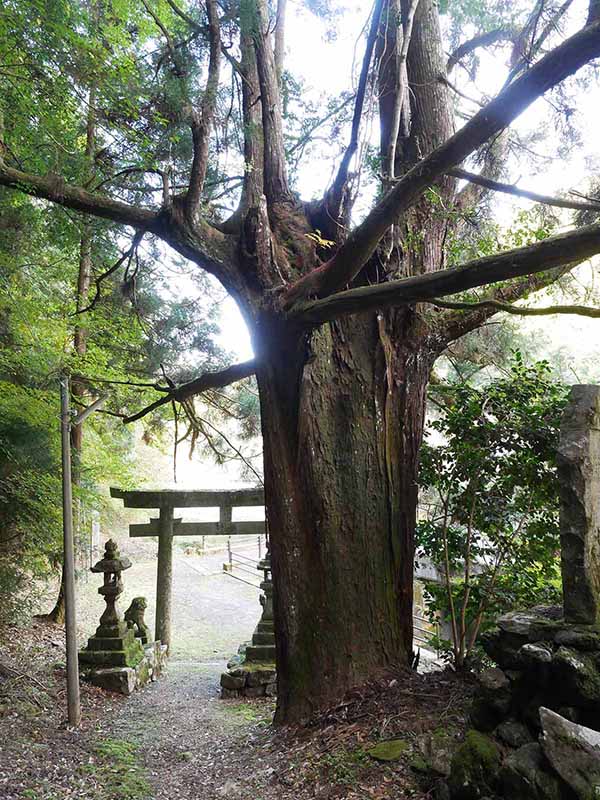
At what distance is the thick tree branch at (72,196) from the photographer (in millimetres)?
4145

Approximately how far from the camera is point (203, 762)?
12.4 ft

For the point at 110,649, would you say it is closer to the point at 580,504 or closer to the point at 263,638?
the point at 263,638

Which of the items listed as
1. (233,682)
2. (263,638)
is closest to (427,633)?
(263,638)

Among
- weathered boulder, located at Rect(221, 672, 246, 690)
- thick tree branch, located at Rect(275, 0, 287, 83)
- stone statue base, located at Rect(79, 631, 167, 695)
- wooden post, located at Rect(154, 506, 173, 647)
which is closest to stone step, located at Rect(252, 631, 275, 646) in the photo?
weathered boulder, located at Rect(221, 672, 246, 690)

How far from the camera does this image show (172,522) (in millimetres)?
8508

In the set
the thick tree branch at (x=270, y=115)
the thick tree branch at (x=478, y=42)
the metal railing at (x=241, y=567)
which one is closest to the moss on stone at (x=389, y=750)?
the thick tree branch at (x=270, y=115)

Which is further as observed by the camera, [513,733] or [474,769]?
[513,733]

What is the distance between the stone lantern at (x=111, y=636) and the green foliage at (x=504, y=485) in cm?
A: 446

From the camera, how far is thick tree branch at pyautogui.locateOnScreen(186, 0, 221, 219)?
12.6 feet

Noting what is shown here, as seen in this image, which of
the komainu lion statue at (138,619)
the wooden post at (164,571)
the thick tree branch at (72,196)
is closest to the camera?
the thick tree branch at (72,196)

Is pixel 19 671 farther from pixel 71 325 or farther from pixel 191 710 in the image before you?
pixel 71 325

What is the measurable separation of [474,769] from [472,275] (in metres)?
1.99

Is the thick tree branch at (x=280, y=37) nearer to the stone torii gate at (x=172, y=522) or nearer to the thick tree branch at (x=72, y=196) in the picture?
the thick tree branch at (x=72, y=196)

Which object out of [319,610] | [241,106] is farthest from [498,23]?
[319,610]
